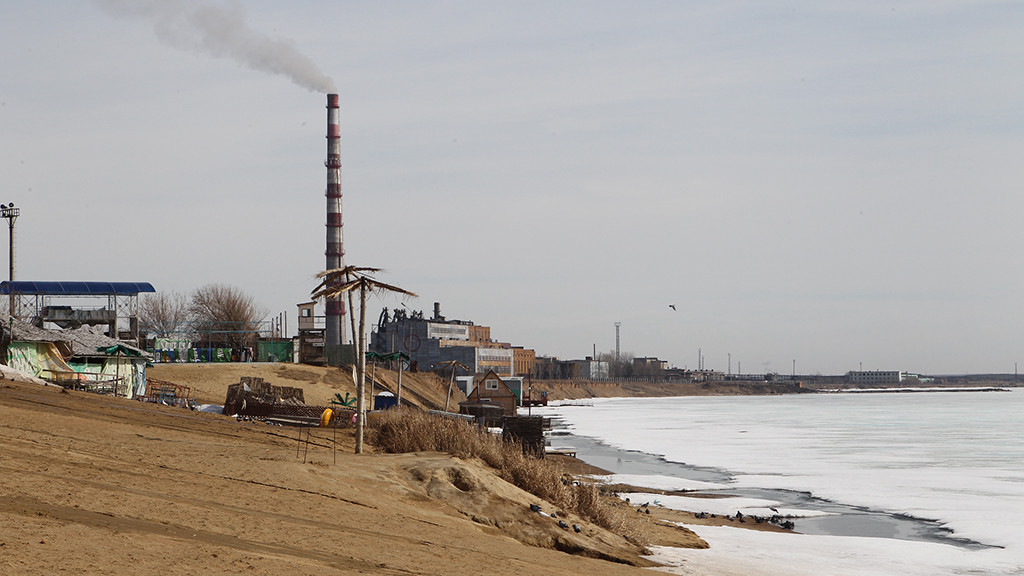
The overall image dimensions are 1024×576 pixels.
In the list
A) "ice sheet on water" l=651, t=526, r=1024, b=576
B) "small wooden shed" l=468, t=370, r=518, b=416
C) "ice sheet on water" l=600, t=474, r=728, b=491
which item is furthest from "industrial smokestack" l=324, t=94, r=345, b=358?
"ice sheet on water" l=651, t=526, r=1024, b=576

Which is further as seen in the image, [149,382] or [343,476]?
[149,382]

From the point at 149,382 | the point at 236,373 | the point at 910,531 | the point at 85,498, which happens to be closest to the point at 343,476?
the point at 85,498

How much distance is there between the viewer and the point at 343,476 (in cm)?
1650

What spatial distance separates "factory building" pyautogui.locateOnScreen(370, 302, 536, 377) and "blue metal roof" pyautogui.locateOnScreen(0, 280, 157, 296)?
65001 mm

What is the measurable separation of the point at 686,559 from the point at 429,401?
59131mm

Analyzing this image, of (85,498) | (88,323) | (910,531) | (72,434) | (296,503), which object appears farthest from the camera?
(88,323)

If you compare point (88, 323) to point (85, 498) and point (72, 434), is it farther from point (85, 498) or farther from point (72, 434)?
point (85, 498)

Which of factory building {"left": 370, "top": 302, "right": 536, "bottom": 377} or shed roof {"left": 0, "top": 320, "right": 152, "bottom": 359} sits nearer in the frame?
shed roof {"left": 0, "top": 320, "right": 152, "bottom": 359}

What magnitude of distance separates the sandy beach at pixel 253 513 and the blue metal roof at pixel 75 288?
1513 inches

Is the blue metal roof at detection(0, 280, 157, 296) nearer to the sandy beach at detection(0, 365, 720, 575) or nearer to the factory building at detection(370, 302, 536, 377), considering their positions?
the sandy beach at detection(0, 365, 720, 575)

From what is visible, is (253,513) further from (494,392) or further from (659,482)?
(494,392)

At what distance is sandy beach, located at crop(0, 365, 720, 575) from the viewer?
9.92 meters

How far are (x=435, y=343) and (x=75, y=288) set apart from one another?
77.2 m

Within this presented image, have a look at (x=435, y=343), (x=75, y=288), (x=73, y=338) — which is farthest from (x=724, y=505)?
(x=435, y=343)
